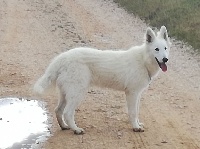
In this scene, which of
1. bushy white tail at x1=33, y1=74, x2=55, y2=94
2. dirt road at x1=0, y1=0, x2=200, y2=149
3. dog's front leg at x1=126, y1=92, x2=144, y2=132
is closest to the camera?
bushy white tail at x1=33, y1=74, x2=55, y2=94

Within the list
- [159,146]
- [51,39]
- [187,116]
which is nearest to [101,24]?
[51,39]

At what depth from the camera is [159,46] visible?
712 cm

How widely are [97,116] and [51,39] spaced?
666 centimetres

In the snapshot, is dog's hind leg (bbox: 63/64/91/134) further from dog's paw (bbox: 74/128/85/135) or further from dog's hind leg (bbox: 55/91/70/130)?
dog's hind leg (bbox: 55/91/70/130)

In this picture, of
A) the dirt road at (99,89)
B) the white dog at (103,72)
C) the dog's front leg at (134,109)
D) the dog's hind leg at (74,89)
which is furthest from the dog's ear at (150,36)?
the dirt road at (99,89)

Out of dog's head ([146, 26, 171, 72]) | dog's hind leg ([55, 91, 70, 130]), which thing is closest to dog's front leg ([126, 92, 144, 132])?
dog's head ([146, 26, 171, 72])

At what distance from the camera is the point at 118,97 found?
9.05 metres

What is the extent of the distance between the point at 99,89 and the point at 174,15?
23.1 ft

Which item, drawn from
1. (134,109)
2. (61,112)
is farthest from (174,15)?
(61,112)

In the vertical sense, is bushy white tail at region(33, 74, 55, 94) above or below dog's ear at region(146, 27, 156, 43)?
below

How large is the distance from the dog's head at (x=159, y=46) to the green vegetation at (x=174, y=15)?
5.66 meters

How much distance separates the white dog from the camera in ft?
23.0

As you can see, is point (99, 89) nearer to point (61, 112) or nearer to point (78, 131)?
point (61, 112)

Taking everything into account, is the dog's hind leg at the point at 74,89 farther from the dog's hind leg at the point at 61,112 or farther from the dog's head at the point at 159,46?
the dog's head at the point at 159,46
